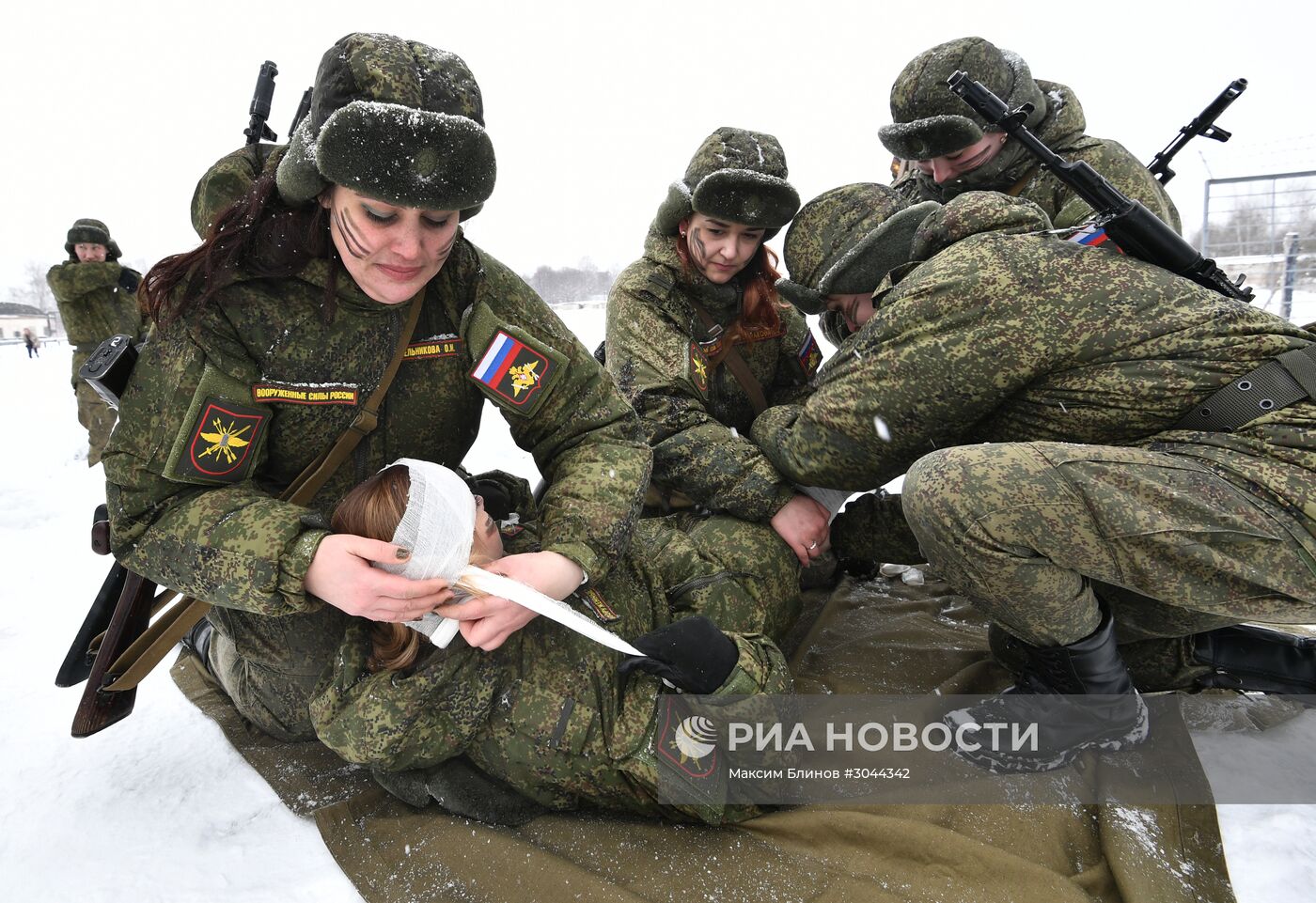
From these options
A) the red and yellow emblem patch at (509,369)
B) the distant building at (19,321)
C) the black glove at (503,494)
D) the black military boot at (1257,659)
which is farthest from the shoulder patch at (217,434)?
the distant building at (19,321)

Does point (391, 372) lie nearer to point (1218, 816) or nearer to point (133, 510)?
point (133, 510)

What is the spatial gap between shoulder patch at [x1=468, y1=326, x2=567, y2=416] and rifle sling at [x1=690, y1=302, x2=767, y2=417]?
125cm

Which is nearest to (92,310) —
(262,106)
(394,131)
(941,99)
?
(262,106)

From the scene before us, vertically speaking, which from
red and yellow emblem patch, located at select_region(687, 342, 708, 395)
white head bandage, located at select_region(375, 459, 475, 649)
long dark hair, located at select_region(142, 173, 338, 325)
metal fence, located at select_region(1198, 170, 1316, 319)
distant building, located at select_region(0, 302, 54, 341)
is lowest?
distant building, located at select_region(0, 302, 54, 341)

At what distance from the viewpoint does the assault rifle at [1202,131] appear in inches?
147

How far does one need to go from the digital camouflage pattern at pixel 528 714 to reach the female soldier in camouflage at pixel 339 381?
0.20m

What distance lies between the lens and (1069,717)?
2.00 m

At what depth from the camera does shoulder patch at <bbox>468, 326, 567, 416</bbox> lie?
209cm

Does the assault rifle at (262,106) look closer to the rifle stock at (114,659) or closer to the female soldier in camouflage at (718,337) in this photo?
the female soldier in camouflage at (718,337)

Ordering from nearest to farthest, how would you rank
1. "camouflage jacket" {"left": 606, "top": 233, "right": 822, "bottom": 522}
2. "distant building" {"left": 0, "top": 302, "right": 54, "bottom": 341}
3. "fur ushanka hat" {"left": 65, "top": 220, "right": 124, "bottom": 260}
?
1. "camouflage jacket" {"left": 606, "top": 233, "right": 822, "bottom": 522}
2. "fur ushanka hat" {"left": 65, "top": 220, "right": 124, "bottom": 260}
3. "distant building" {"left": 0, "top": 302, "right": 54, "bottom": 341}

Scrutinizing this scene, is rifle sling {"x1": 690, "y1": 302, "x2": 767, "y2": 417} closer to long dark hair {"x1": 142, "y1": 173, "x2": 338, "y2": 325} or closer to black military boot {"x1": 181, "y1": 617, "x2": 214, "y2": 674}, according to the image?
long dark hair {"x1": 142, "y1": 173, "x2": 338, "y2": 325}

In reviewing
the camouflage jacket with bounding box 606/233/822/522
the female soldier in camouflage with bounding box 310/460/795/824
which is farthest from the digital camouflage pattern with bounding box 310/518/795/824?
the camouflage jacket with bounding box 606/233/822/522

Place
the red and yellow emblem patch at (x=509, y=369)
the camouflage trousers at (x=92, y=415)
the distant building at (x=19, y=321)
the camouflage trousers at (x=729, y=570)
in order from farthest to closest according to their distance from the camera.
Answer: the distant building at (x=19, y=321) → the camouflage trousers at (x=92, y=415) → the camouflage trousers at (x=729, y=570) → the red and yellow emblem patch at (x=509, y=369)

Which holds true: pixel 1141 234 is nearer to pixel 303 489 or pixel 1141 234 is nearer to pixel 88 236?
pixel 303 489
